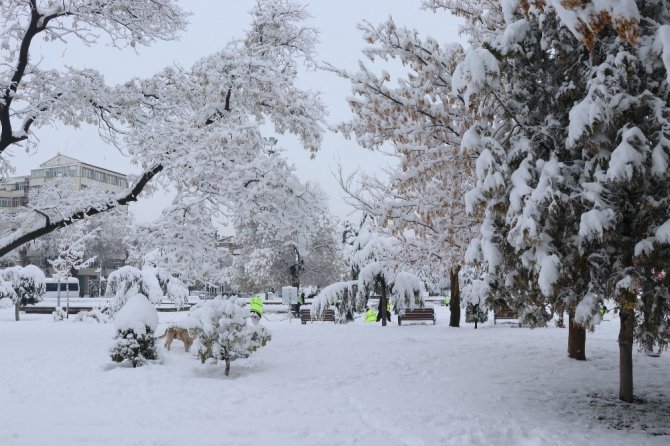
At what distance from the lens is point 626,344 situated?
662 cm

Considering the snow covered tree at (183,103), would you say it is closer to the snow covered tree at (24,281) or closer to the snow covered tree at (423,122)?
the snow covered tree at (423,122)

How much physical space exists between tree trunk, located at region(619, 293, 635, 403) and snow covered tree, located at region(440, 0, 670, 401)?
0.03 m

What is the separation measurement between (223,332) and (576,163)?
6.50 m

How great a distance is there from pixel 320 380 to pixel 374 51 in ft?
17.8

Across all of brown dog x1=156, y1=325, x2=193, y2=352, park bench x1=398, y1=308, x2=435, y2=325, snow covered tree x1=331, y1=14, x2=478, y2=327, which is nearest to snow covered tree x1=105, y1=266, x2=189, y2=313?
brown dog x1=156, y1=325, x2=193, y2=352

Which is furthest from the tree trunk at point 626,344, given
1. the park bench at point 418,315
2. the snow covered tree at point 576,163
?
the park bench at point 418,315

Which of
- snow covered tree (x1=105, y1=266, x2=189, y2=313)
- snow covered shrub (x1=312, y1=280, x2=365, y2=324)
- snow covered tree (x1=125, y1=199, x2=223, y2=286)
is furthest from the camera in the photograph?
snow covered tree (x1=105, y1=266, x2=189, y2=313)

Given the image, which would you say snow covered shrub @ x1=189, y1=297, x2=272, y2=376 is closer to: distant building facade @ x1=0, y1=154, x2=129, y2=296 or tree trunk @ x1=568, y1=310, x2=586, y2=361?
tree trunk @ x1=568, y1=310, x2=586, y2=361

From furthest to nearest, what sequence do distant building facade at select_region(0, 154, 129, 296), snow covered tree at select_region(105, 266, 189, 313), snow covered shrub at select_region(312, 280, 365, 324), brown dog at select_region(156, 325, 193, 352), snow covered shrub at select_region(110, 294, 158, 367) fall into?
distant building facade at select_region(0, 154, 129, 296) < snow covered tree at select_region(105, 266, 189, 313) < snow covered shrub at select_region(312, 280, 365, 324) < brown dog at select_region(156, 325, 193, 352) < snow covered shrub at select_region(110, 294, 158, 367)

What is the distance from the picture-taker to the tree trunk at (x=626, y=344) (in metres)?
5.29

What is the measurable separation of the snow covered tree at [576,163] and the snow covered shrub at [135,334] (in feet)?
23.0

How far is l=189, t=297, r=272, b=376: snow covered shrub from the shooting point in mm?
9383

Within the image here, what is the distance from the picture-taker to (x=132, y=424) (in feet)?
19.8

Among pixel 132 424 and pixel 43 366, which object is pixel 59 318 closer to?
pixel 43 366
